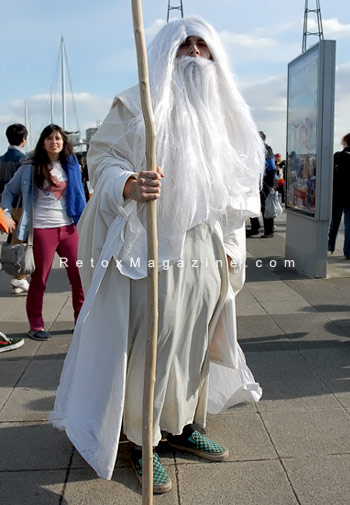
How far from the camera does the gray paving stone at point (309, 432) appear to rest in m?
2.98

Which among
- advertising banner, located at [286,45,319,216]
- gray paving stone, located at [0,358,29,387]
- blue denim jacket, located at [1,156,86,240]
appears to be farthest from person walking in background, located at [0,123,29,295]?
advertising banner, located at [286,45,319,216]

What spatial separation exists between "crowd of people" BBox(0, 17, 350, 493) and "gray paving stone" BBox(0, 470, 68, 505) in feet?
0.73

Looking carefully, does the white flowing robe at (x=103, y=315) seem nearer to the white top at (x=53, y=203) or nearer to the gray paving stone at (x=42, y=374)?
the gray paving stone at (x=42, y=374)

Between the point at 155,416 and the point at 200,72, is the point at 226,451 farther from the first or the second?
the point at 200,72

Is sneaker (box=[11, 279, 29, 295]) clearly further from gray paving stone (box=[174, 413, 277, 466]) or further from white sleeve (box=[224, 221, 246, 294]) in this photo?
white sleeve (box=[224, 221, 246, 294])

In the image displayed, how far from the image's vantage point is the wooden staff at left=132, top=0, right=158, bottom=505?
207 centimetres

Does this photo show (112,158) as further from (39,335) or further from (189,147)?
(39,335)

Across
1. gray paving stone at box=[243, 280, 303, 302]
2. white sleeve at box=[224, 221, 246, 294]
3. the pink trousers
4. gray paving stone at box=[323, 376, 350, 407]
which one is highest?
white sleeve at box=[224, 221, 246, 294]

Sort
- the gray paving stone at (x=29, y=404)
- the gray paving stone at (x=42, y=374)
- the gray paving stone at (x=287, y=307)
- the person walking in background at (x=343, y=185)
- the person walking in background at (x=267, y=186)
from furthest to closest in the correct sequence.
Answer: the person walking in background at (x=267, y=186)
the person walking in background at (x=343, y=185)
the gray paving stone at (x=287, y=307)
the gray paving stone at (x=42, y=374)
the gray paving stone at (x=29, y=404)

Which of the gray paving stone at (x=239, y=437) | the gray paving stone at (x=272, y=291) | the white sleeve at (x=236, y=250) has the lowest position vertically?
the gray paving stone at (x=272, y=291)

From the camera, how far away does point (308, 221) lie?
7.70 m

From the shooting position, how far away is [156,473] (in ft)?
8.77

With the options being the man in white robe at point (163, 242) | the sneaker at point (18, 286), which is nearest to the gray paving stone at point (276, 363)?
the man in white robe at point (163, 242)

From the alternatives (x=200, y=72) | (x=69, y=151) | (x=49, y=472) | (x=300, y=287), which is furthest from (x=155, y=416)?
(x=300, y=287)
